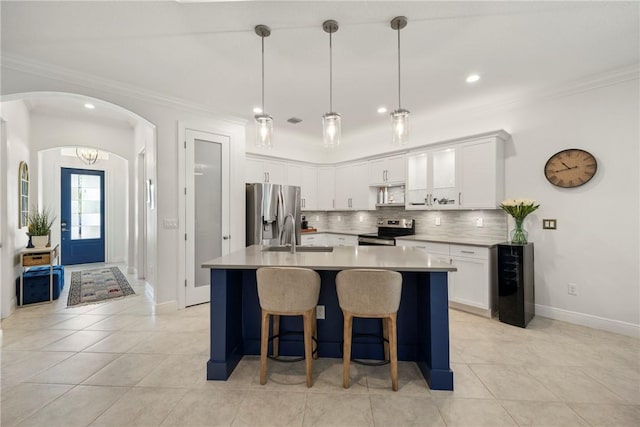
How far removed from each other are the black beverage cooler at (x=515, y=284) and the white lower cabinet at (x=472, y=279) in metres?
0.13

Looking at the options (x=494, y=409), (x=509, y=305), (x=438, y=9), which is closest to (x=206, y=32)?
(x=438, y=9)

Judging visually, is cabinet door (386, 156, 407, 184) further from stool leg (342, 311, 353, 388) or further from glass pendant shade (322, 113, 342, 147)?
stool leg (342, 311, 353, 388)

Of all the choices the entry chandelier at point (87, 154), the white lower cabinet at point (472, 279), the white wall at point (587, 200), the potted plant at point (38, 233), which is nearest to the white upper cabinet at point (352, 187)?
the white lower cabinet at point (472, 279)

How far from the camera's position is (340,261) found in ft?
7.38

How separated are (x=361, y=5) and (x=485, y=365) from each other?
3042mm

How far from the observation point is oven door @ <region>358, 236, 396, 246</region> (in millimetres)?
4613

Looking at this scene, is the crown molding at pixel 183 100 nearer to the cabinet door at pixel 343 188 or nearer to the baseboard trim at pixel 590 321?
the cabinet door at pixel 343 188

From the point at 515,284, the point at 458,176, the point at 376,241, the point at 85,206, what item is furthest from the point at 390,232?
the point at 85,206

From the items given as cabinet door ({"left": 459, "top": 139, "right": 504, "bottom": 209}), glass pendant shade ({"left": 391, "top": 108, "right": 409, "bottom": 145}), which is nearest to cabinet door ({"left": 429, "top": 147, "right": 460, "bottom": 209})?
cabinet door ({"left": 459, "top": 139, "right": 504, "bottom": 209})

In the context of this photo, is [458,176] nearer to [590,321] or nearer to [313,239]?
[590,321]

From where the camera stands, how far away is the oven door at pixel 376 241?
461 cm

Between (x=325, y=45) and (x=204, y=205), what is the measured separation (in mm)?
2692

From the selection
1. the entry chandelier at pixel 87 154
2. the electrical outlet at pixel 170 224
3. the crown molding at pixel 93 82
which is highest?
the crown molding at pixel 93 82

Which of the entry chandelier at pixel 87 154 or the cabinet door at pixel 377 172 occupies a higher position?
the entry chandelier at pixel 87 154
